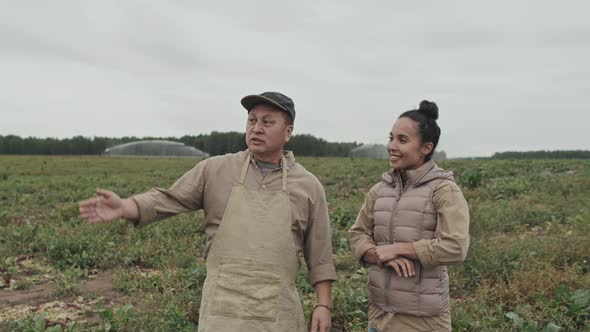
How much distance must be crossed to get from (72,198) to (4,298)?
9.33m

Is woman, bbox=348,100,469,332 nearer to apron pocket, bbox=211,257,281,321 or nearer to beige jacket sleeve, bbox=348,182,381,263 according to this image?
beige jacket sleeve, bbox=348,182,381,263

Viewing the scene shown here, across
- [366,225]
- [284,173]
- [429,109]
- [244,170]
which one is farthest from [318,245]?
[429,109]

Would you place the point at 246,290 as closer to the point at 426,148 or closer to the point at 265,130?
the point at 265,130

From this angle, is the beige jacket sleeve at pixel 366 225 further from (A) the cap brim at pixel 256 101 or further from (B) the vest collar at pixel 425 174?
(A) the cap brim at pixel 256 101

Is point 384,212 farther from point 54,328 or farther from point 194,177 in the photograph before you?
point 54,328

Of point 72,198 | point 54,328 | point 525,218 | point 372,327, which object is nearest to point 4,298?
point 54,328

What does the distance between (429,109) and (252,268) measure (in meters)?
1.36

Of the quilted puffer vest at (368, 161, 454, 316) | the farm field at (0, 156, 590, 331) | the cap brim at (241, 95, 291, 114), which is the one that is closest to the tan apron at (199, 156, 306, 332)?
the cap brim at (241, 95, 291, 114)

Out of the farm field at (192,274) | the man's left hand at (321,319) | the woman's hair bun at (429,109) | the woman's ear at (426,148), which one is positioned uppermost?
the woman's hair bun at (429,109)

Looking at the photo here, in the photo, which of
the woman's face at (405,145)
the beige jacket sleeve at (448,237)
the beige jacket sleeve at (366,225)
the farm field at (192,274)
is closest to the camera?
the beige jacket sleeve at (448,237)

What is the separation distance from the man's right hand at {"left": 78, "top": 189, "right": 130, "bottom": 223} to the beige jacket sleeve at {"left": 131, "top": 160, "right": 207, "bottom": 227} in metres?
0.13

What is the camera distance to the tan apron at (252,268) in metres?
2.63

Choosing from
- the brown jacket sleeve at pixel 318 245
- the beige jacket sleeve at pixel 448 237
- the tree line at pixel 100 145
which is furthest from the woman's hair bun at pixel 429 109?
the tree line at pixel 100 145

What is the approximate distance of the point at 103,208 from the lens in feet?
8.30
